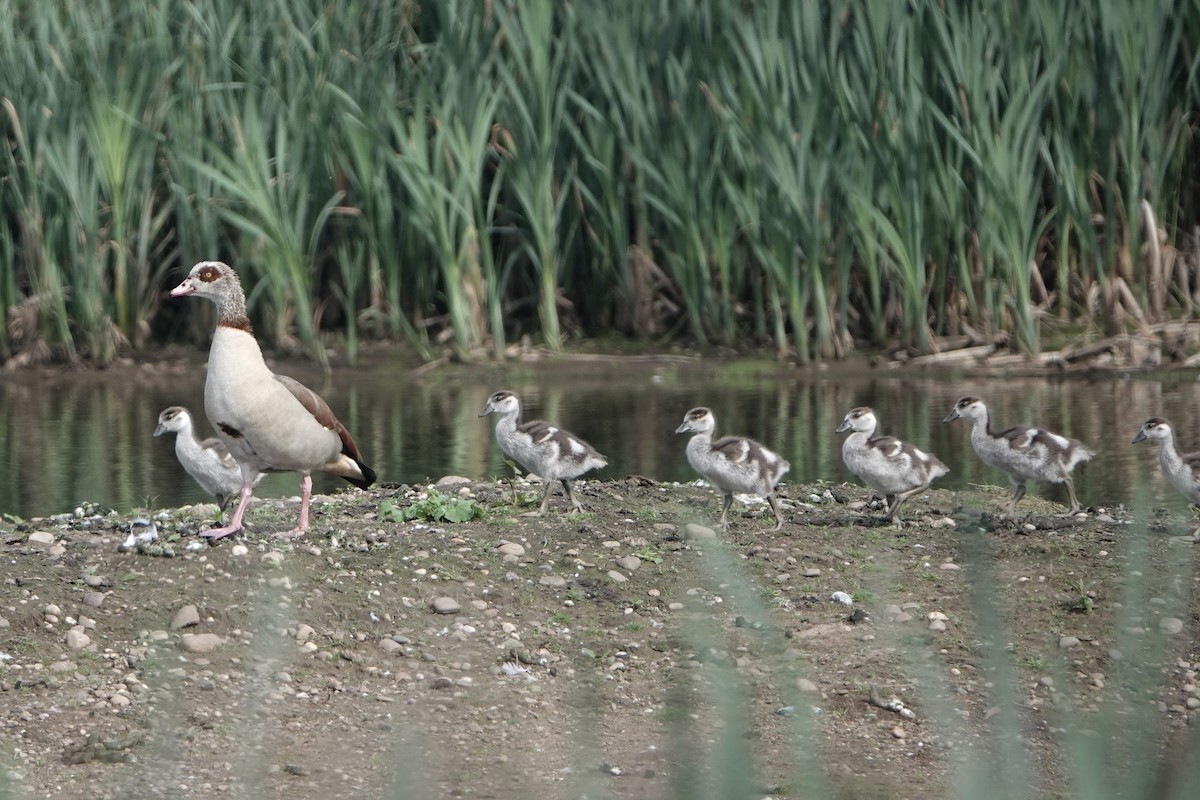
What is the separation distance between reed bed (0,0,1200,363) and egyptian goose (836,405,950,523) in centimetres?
586

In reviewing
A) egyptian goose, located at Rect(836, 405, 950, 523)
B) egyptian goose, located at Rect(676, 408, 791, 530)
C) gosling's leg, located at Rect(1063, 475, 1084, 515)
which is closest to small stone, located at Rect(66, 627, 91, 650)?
egyptian goose, located at Rect(676, 408, 791, 530)

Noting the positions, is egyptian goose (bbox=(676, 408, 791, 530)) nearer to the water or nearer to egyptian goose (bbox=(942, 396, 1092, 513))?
egyptian goose (bbox=(942, 396, 1092, 513))

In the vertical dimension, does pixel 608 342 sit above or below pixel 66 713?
above

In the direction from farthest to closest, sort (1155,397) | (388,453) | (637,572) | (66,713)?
(1155,397) < (388,453) < (637,572) < (66,713)

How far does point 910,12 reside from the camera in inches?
543

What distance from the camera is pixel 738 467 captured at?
7621 mm

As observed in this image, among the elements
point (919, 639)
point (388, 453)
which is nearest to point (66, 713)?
point (919, 639)

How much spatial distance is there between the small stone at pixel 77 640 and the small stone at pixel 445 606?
3.96ft

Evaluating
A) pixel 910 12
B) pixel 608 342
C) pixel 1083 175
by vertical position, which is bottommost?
pixel 608 342

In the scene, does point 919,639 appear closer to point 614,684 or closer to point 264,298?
point 614,684

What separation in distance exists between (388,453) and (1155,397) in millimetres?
5442

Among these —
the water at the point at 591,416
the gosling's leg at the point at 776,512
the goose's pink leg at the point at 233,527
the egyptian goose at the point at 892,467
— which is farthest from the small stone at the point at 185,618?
the water at the point at 591,416

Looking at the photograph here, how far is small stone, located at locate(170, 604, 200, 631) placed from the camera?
20.2ft

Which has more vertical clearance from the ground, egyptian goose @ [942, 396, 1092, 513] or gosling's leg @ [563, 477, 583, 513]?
egyptian goose @ [942, 396, 1092, 513]
